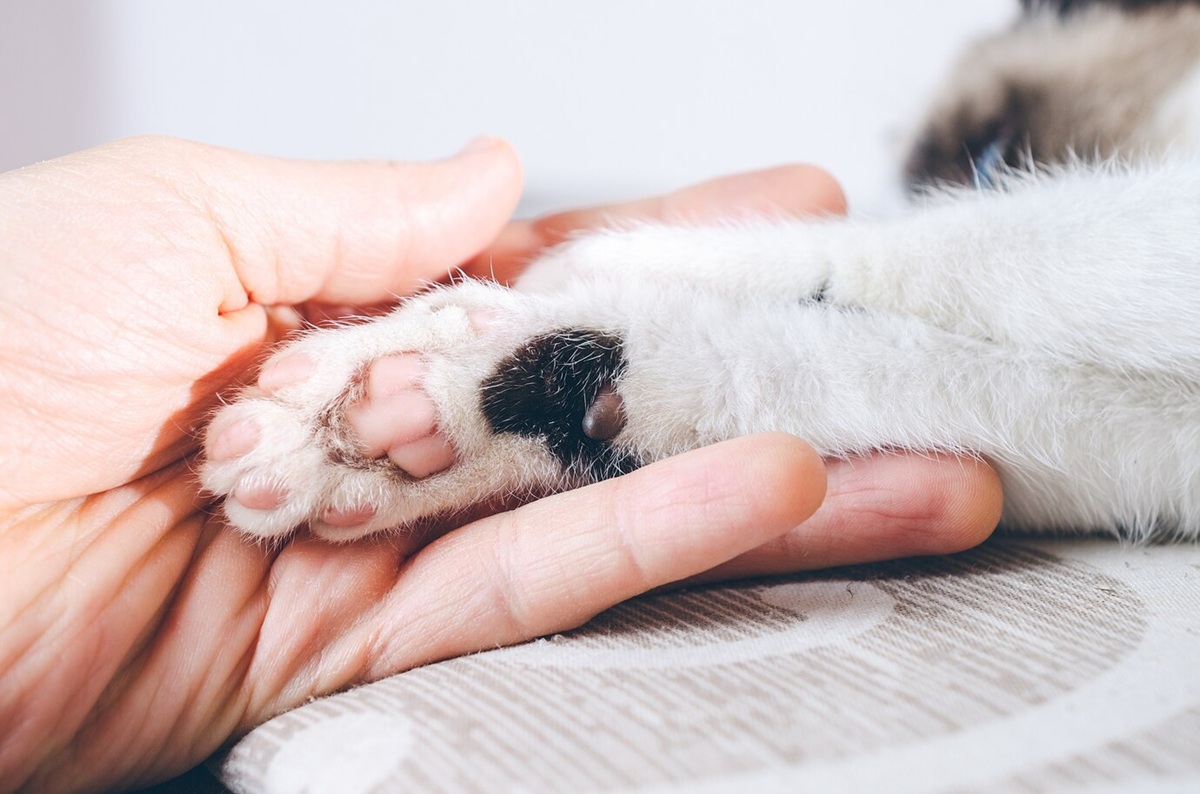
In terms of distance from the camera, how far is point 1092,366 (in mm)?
565

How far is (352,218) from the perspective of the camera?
679 mm

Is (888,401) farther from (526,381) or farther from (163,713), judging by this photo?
(163,713)

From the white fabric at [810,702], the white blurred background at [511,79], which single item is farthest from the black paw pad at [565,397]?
the white blurred background at [511,79]

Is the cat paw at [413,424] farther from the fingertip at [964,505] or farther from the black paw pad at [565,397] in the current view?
the fingertip at [964,505]

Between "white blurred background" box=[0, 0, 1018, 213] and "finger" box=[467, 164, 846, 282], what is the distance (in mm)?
258

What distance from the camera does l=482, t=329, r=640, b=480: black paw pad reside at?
1.73 feet

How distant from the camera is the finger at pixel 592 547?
483mm

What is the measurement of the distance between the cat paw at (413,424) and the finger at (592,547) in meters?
0.03

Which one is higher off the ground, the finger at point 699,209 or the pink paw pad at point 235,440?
the finger at point 699,209

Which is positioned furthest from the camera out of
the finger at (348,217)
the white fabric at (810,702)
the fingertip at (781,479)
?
the finger at (348,217)

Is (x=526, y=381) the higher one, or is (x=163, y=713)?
(x=526, y=381)

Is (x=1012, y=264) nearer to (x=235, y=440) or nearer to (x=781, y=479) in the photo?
(x=781, y=479)

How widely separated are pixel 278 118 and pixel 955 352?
3.39ft

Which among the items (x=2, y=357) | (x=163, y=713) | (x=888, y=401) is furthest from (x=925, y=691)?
(x=2, y=357)
